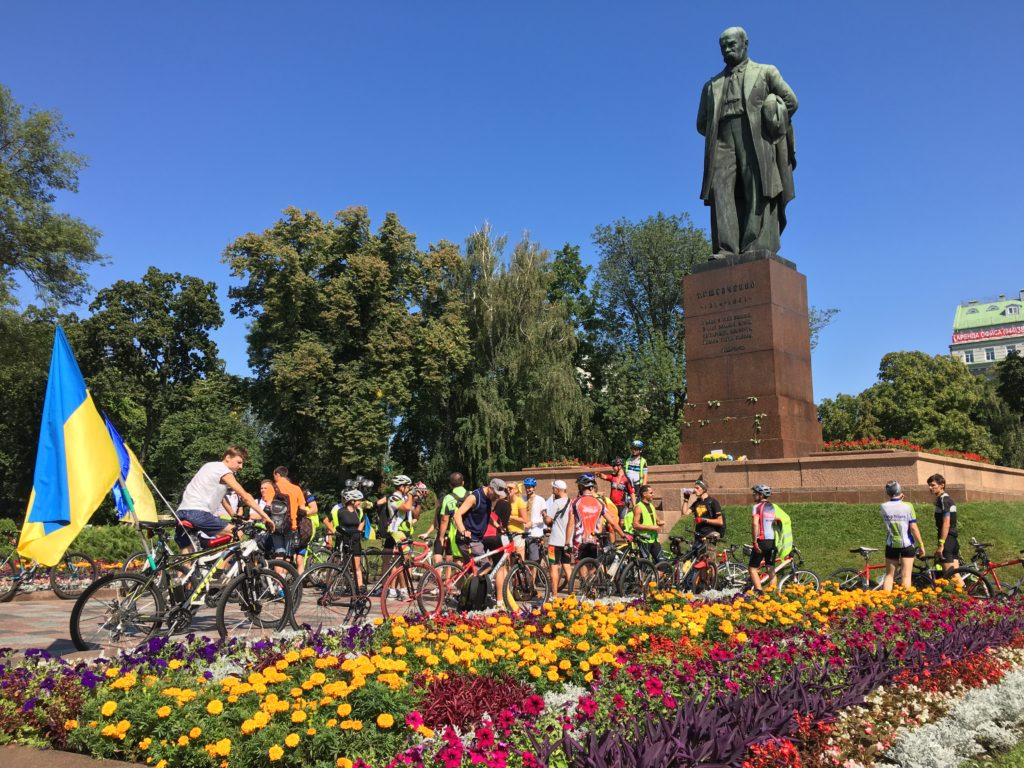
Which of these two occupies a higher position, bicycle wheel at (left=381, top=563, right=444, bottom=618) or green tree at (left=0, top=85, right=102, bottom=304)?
green tree at (left=0, top=85, right=102, bottom=304)

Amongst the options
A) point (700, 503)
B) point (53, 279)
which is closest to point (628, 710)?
point (700, 503)

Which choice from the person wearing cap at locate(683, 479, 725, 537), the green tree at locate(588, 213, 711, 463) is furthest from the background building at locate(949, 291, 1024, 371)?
the person wearing cap at locate(683, 479, 725, 537)

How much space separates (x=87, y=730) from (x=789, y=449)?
14195 millimetres

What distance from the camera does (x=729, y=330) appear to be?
57.1 feet

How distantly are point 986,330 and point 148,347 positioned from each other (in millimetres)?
113487

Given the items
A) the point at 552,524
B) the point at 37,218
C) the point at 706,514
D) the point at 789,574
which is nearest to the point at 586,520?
the point at 552,524

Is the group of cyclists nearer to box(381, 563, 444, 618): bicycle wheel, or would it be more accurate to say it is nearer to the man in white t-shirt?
box(381, 563, 444, 618): bicycle wheel

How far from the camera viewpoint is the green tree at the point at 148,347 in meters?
42.1

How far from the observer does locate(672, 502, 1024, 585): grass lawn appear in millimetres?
12555

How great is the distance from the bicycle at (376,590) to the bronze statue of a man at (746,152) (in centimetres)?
1152

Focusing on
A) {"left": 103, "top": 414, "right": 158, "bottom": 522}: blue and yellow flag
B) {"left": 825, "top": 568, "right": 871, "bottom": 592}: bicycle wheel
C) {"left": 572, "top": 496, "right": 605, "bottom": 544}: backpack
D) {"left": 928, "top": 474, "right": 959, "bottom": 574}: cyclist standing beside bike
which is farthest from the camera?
{"left": 825, "top": 568, "right": 871, "bottom": 592}: bicycle wheel

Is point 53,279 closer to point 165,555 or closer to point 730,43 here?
point 730,43

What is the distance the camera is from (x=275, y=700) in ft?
13.7

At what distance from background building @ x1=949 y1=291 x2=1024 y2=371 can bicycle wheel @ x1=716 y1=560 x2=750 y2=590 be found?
382 feet
